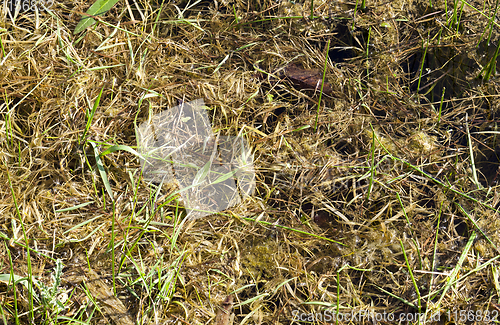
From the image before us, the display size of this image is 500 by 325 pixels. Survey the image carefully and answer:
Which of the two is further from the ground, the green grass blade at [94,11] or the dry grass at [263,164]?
the green grass blade at [94,11]

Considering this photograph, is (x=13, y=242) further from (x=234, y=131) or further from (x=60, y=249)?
(x=234, y=131)

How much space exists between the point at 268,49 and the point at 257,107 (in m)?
0.34

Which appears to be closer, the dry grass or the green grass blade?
the dry grass

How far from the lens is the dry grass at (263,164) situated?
1.62 m

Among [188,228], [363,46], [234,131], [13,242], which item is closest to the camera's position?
[13,242]

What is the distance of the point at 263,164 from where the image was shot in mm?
1794

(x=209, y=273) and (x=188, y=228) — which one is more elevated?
(x=188, y=228)

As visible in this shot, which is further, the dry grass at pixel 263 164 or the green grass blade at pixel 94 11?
the green grass blade at pixel 94 11

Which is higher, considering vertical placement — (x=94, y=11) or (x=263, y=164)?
(x=94, y=11)

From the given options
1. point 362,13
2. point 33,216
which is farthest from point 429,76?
point 33,216

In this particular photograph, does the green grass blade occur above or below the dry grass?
above

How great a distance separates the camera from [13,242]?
1.58 meters

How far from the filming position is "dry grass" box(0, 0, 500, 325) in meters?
1.62

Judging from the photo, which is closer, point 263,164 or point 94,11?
point 263,164
